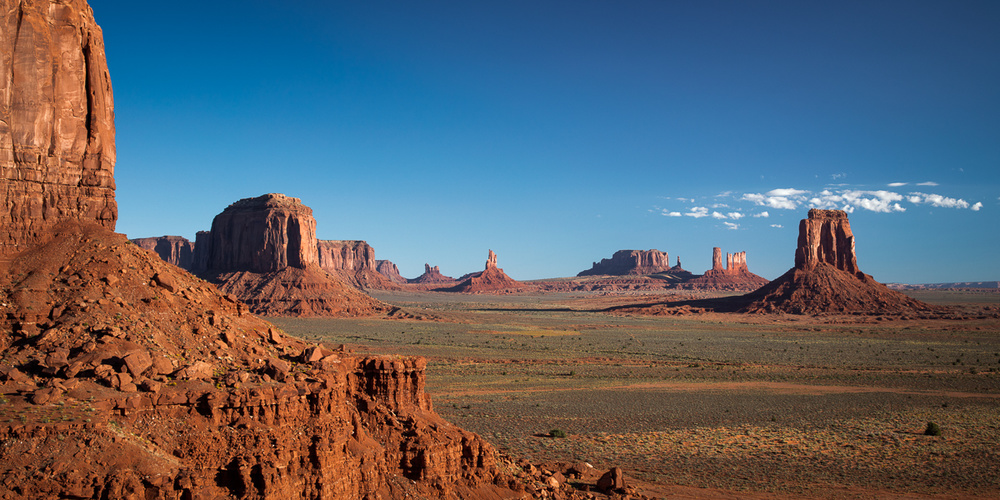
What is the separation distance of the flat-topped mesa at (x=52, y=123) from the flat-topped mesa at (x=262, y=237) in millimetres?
84121

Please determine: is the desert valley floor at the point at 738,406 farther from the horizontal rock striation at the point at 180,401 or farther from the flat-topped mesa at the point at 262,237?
the flat-topped mesa at the point at 262,237

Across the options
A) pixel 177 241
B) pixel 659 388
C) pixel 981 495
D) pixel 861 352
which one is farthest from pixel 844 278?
pixel 177 241

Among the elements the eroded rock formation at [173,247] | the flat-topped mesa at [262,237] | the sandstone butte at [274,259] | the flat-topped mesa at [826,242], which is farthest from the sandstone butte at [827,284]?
the eroded rock formation at [173,247]

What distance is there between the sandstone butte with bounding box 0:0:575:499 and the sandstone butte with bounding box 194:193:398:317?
A: 249 feet

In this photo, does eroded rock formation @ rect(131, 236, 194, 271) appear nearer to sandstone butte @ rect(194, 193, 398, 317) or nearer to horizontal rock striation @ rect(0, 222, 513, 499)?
sandstone butte @ rect(194, 193, 398, 317)

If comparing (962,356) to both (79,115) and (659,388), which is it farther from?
(79,115)

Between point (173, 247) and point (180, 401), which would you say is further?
point (173, 247)

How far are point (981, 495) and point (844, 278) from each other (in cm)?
10259

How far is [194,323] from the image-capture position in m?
12.4

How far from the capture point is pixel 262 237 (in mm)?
96562

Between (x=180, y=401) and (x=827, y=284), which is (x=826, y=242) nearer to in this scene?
(x=827, y=284)

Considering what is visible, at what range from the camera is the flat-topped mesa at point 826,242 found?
4451 inches

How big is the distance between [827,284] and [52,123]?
116m

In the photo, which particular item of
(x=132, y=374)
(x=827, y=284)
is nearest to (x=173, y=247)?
(x=827, y=284)
